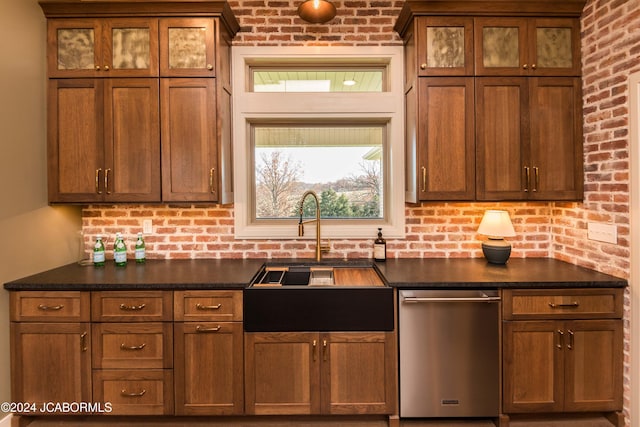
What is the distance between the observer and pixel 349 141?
3037 mm

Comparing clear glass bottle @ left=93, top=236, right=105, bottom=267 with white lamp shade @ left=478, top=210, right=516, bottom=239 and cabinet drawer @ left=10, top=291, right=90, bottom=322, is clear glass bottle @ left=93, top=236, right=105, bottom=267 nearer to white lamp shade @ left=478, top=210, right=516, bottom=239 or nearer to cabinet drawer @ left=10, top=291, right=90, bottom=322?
cabinet drawer @ left=10, top=291, right=90, bottom=322

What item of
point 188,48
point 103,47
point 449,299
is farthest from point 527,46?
point 103,47

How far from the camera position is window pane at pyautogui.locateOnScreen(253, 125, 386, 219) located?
119 inches

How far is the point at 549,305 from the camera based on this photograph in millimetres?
2156

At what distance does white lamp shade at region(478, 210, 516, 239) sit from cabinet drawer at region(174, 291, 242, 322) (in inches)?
71.8

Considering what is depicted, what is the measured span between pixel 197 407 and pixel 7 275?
4.62ft

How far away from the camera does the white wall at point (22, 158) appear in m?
2.19

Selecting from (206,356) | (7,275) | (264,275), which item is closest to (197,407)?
(206,356)

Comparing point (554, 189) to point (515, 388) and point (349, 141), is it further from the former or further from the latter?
point (349, 141)

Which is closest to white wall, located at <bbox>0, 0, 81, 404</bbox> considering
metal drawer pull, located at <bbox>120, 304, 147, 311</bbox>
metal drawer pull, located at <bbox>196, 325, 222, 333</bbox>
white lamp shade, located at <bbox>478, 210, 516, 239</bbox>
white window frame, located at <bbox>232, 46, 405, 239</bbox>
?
metal drawer pull, located at <bbox>120, 304, 147, 311</bbox>

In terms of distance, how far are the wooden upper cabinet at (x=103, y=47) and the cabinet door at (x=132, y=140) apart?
0.33 ft

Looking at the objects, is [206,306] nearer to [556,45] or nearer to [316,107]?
[316,107]

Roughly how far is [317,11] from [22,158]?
2232mm

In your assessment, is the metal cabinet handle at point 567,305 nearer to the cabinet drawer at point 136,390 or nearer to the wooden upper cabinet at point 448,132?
the wooden upper cabinet at point 448,132
